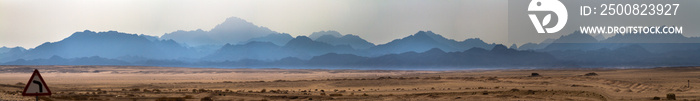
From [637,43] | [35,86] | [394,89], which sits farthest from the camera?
[637,43]

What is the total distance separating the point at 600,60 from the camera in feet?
522

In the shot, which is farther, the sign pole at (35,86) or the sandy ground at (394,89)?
the sandy ground at (394,89)

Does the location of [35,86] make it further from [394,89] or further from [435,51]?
[435,51]

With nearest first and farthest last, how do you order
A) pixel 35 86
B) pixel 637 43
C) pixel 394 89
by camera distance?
pixel 35 86
pixel 394 89
pixel 637 43

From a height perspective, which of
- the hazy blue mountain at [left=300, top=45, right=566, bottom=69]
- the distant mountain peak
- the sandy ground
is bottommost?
the sandy ground

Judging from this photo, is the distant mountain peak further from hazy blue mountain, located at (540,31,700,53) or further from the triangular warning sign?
the triangular warning sign

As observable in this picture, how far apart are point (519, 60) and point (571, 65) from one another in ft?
48.7

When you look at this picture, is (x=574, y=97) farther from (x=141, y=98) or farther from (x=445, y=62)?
(x=445, y=62)

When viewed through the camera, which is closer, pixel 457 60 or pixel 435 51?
pixel 457 60

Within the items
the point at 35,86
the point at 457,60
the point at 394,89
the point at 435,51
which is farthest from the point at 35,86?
the point at 435,51

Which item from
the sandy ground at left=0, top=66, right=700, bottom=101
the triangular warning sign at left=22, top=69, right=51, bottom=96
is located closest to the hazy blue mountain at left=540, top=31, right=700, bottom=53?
the sandy ground at left=0, top=66, right=700, bottom=101

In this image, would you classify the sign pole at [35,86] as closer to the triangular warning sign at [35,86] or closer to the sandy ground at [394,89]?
the triangular warning sign at [35,86]

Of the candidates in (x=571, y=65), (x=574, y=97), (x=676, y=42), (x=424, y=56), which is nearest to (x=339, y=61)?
(x=424, y=56)

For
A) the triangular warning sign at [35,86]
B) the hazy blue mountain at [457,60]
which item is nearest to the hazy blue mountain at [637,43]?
the hazy blue mountain at [457,60]
